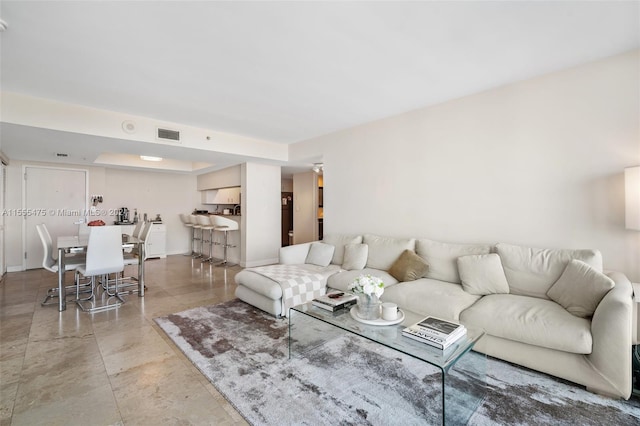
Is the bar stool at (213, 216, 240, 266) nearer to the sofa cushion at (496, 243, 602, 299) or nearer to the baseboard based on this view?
the baseboard

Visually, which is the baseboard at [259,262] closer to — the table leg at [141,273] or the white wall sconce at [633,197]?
the table leg at [141,273]

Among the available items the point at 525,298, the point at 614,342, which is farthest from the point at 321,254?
the point at 614,342

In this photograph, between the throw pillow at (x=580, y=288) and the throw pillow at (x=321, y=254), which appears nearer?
the throw pillow at (x=580, y=288)

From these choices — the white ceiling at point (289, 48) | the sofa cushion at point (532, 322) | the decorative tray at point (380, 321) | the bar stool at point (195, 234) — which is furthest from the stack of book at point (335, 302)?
the bar stool at point (195, 234)

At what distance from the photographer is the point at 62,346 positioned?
2594mm

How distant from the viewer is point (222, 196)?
7820 millimetres

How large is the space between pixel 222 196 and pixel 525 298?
703 cm

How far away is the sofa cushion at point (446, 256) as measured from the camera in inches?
122

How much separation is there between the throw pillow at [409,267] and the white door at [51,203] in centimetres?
656

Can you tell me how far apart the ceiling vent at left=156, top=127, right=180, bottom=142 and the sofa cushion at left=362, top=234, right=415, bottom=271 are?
128 inches

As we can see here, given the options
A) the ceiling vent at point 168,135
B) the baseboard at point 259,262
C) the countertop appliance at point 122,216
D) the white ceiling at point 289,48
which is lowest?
the baseboard at point 259,262

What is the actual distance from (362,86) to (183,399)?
3.16 metres

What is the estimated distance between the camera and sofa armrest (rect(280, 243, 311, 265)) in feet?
13.9

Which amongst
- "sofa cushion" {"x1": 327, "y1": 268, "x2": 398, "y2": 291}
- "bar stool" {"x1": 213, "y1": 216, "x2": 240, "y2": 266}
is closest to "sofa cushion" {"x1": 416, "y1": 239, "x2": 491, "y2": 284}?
"sofa cushion" {"x1": 327, "y1": 268, "x2": 398, "y2": 291}
